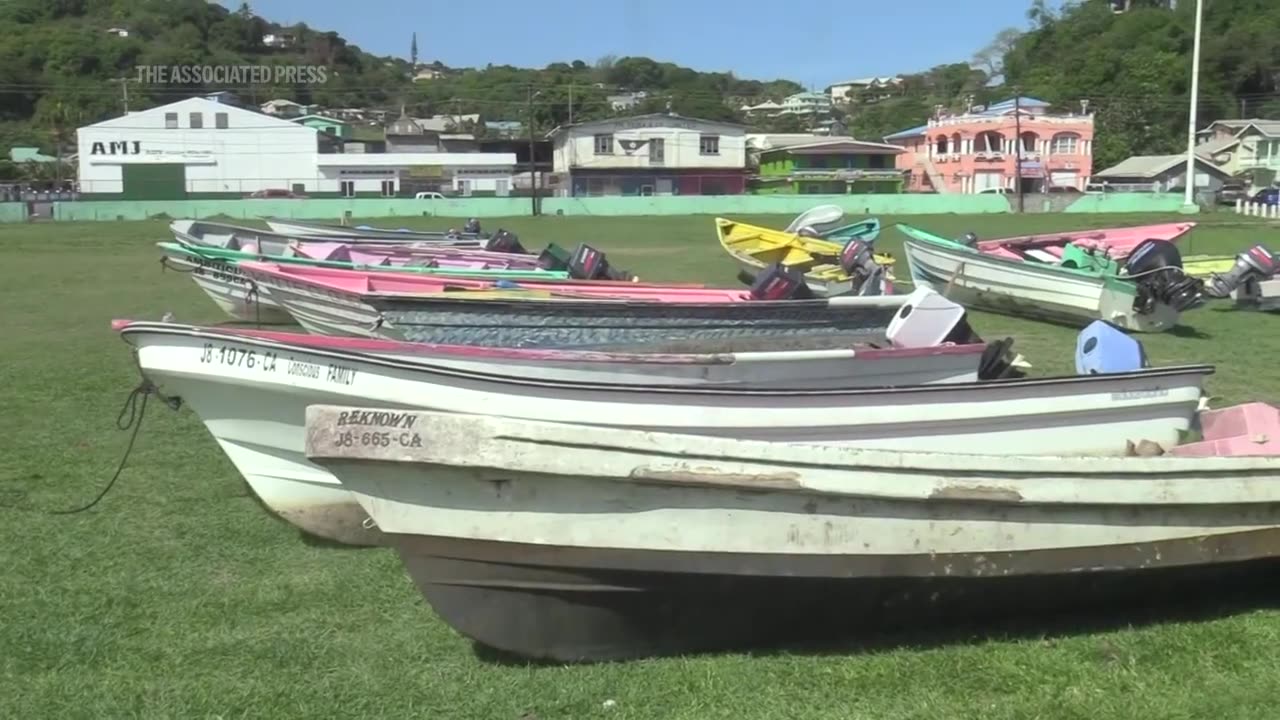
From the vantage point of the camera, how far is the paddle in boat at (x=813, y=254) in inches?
517

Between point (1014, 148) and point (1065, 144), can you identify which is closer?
point (1014, 148)

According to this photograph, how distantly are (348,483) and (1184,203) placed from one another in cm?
4816

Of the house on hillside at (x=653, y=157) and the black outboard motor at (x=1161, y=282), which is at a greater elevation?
the house on hillside at (x=653, y=157)

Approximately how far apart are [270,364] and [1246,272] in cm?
1300

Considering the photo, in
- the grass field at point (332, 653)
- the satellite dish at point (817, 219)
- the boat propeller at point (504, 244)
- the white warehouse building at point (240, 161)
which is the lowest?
the grass field at point (332, 653)

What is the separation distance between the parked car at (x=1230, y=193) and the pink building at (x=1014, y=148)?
8068 mm

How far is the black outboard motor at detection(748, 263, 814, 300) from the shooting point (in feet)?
31.0

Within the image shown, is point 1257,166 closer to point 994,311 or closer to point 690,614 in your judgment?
point 994,311

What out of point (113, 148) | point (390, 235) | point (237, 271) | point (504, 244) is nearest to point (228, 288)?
point (237, 271)

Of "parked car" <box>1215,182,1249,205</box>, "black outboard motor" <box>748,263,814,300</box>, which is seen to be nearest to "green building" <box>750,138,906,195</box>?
"parked car" <box>1215,182,1249,205</box>

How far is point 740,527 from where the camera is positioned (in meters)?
4.14

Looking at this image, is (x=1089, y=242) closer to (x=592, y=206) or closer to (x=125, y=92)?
(x=592, y=206)

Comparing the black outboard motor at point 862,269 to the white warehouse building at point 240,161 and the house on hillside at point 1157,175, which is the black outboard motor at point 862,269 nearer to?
the white warehouse building at point 240,161

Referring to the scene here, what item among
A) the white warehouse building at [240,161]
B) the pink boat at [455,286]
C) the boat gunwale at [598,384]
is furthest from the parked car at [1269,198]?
the boat gunwale at [598,384]
